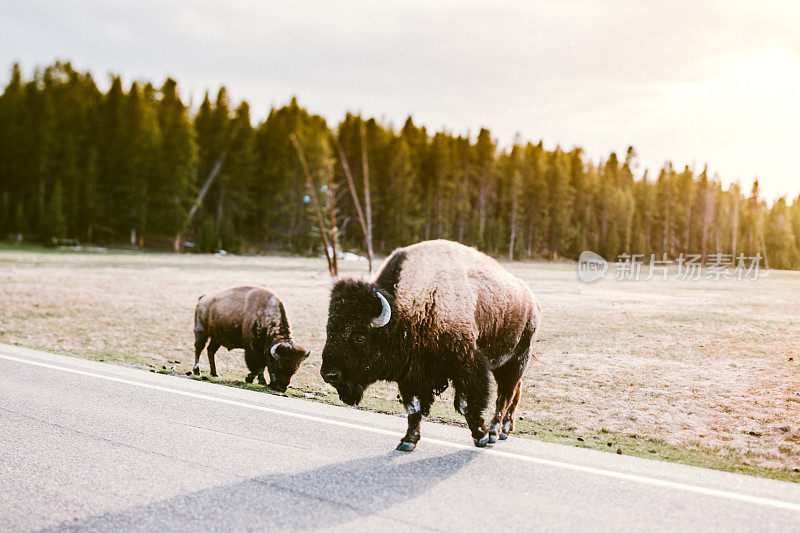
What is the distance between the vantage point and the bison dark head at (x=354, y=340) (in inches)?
211

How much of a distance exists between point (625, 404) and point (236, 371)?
6820 millimetres

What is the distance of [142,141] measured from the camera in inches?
2411

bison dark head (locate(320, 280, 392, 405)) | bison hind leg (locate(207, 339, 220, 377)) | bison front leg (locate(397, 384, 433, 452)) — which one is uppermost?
bison dark head (locate(320, 280, 392, 405))

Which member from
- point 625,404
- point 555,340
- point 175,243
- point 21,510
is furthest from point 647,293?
point 175,243

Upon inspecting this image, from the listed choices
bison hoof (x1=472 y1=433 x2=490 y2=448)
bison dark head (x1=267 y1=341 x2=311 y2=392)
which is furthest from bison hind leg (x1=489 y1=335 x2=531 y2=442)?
bison dark head (x1=267 y1=341 x2=311 y2=392)

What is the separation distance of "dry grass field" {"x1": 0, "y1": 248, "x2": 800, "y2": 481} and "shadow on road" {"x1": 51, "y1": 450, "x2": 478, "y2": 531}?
249cm

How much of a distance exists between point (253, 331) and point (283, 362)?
110cm

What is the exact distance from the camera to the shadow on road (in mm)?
3840

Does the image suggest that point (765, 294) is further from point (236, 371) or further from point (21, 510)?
point (21, 510)

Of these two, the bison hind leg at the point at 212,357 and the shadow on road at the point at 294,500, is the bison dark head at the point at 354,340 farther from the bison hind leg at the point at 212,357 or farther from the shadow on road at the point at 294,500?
the bison hind leg at the point at 212,357

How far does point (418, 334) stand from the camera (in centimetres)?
551

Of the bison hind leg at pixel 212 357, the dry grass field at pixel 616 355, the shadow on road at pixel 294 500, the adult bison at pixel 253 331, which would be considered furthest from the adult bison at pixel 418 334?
the bison hind leg at pixel 212 357

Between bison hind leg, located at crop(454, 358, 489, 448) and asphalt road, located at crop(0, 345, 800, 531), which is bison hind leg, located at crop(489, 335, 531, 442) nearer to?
asphalt road, located at crop(0, 345, 800, 531)

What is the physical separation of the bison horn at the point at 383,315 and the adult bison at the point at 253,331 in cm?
430
